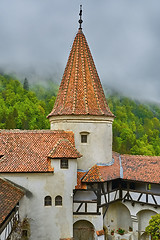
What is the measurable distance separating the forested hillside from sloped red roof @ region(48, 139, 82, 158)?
133 ft

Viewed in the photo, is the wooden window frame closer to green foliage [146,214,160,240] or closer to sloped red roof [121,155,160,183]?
sloped red roof [121,155,160,183]

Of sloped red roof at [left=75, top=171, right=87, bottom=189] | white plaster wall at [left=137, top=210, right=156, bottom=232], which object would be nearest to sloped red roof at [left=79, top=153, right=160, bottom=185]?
sloped red roof at [left=75, top=171, right=87, bottom=189]

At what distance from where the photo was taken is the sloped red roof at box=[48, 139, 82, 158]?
21578mm

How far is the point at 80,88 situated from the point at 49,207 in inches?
430

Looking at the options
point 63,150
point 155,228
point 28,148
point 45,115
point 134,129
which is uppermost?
point 45,115

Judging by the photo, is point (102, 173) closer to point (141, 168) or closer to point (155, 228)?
point (141, 168)

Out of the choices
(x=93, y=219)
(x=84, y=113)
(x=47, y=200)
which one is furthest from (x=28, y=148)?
(x=93, y=219)

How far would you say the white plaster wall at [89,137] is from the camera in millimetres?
24625

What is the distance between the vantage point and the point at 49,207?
21969 mm

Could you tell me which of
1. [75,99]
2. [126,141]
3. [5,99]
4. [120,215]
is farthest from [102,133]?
[5,99]

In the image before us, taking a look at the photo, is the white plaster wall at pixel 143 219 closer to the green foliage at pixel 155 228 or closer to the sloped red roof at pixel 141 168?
the sloped red roof at pixel 141 168

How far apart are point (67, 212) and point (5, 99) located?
7088 centimetres

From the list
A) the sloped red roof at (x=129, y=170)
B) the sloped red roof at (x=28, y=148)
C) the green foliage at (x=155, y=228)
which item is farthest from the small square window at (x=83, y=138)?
the green foliage at (x=155, y=228)

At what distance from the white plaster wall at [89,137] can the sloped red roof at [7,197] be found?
6.43 m
